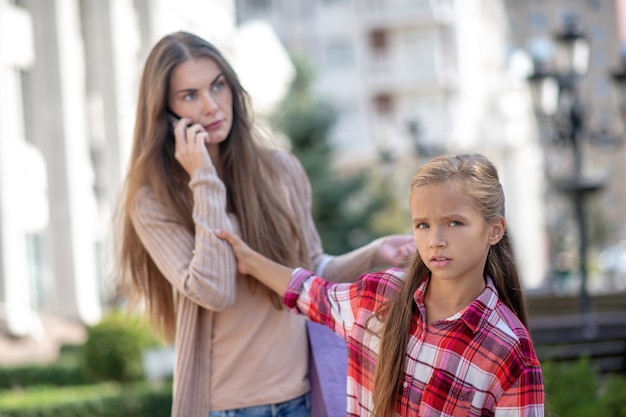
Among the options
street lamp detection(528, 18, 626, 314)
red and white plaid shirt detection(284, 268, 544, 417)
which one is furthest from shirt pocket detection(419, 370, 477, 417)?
street lamp detection(528, 18, 626, 314)

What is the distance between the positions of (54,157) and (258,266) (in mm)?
19507

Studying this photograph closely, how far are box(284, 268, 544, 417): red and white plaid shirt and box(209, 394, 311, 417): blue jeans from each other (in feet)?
1.81

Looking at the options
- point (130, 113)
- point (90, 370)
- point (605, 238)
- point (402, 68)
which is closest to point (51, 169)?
point (130, 113)

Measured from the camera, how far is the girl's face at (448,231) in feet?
7.20

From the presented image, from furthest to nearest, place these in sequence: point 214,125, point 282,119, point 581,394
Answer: point 282,119 → point 581,394 → point 214,125

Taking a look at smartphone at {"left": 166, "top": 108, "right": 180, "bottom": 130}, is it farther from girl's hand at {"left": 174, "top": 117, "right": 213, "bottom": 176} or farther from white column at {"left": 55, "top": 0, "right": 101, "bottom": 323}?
white column at {"left": 55, "top": 0, "right": 101, "bottom": 323}

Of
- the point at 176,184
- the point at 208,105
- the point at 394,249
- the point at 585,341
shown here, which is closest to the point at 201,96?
the point at 208,105

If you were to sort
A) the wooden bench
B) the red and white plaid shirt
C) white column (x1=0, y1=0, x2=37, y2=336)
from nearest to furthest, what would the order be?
the red and white plaid shirt, the wooden bench, white column (x1=0, y1=0, x2=37, y2=336)

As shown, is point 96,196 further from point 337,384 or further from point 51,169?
point 337,384

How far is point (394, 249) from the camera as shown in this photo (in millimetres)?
3072

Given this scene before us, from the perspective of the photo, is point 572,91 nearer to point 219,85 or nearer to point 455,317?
point 219,85

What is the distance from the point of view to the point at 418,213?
7.34ft

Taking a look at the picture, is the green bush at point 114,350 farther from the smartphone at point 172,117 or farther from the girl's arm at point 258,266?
the girl's arm at point 258,266

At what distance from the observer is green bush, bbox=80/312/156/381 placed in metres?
14.1
